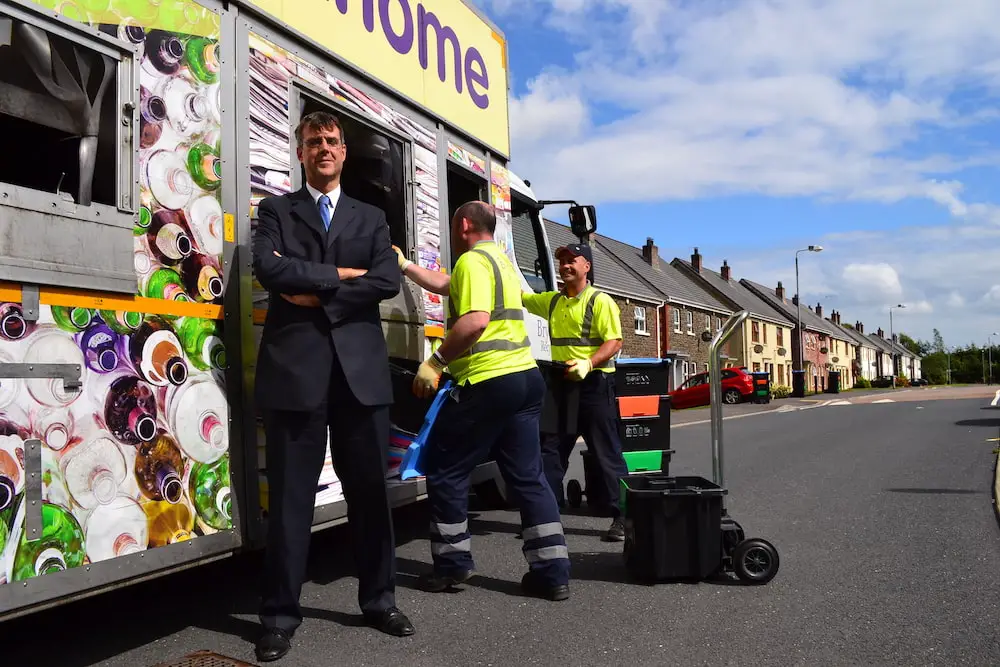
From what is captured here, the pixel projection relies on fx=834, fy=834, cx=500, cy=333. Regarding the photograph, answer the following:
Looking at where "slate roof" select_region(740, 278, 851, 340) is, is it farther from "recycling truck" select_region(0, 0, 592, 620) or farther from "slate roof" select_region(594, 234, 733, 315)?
"recycling truck" select_region(0, 0, 592, 620)

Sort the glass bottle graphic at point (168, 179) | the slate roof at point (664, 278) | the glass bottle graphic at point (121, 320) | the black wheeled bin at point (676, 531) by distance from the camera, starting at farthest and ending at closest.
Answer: the slate roof at point (664, 278) < the black wheeled bin at point (676, 531) < the glass bottle graphic at point (168, 179) < the glass bottle graphic at point (121, 320)

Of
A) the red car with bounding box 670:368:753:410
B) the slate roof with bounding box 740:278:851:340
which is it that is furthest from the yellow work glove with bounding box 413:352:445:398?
the slate roof with bounding box 740:278:851:340

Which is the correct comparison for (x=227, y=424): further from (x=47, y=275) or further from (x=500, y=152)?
(x=500, y=152)

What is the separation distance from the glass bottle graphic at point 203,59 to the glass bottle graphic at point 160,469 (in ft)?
4.80

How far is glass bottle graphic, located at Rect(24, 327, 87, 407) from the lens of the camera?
2.73 meters

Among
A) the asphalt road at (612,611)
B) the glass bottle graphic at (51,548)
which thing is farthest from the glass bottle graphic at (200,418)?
the asphalt road at (612,611)

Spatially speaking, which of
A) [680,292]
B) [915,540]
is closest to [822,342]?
[680,292]

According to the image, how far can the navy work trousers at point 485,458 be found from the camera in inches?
167

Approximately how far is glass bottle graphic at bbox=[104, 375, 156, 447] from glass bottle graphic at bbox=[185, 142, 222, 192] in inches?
34.3

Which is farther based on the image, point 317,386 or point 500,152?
point 500,152

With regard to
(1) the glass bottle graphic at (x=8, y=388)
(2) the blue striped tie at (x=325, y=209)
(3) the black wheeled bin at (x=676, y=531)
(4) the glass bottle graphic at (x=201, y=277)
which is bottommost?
(3) the black wheeled bin at (x=676, y=531)

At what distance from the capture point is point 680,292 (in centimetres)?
4631

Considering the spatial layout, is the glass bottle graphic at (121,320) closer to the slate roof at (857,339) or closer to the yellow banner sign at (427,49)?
the yellow banner sign at (427,49)

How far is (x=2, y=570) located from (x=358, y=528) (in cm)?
149
